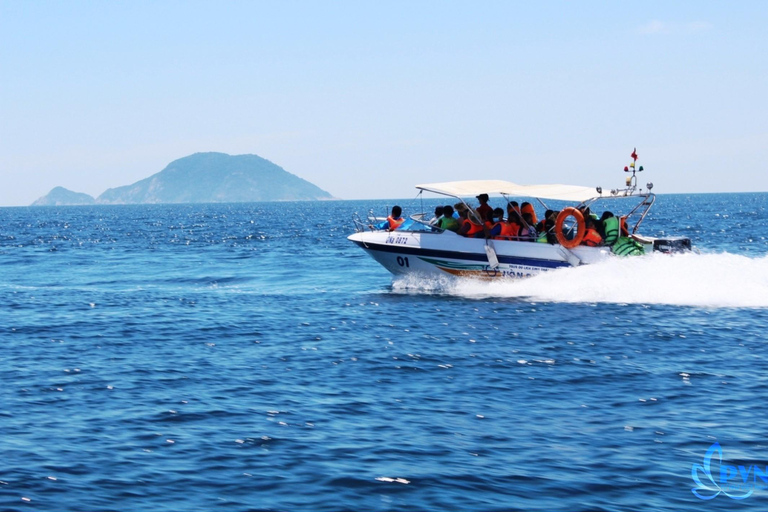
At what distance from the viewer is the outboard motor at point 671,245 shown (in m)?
23.9

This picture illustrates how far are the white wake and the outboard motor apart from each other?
543mm

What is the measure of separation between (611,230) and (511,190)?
3.02 m

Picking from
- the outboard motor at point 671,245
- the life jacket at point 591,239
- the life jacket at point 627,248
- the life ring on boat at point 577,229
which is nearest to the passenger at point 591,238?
the life jacket at point 591,239

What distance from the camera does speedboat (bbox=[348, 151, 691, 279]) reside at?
23.4m

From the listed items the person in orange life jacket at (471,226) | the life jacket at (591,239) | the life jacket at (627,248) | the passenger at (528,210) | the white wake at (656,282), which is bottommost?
the white wake at (656,282)

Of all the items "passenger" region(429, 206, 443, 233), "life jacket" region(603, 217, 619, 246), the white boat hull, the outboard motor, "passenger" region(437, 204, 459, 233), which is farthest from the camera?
"passenger" region(429, 206, 443, 233)

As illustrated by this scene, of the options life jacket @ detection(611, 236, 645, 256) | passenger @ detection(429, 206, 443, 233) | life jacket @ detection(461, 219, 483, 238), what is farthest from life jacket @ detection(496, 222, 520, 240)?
life jacket @ detection(611, 236, 645, 256)

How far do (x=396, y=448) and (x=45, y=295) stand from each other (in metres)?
18.5

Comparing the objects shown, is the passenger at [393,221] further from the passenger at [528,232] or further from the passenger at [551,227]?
the passenger at [551,227]

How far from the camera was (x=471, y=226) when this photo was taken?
24.2 metres

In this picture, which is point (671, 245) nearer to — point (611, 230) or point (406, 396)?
point (611, 230)

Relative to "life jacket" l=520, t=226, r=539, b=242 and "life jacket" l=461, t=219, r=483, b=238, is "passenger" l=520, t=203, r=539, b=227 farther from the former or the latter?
"life jacket" l=461, t=219, r=483, b=238

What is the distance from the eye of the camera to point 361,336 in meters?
17.8

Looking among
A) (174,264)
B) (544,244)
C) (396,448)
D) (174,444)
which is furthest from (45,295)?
(396,448)
